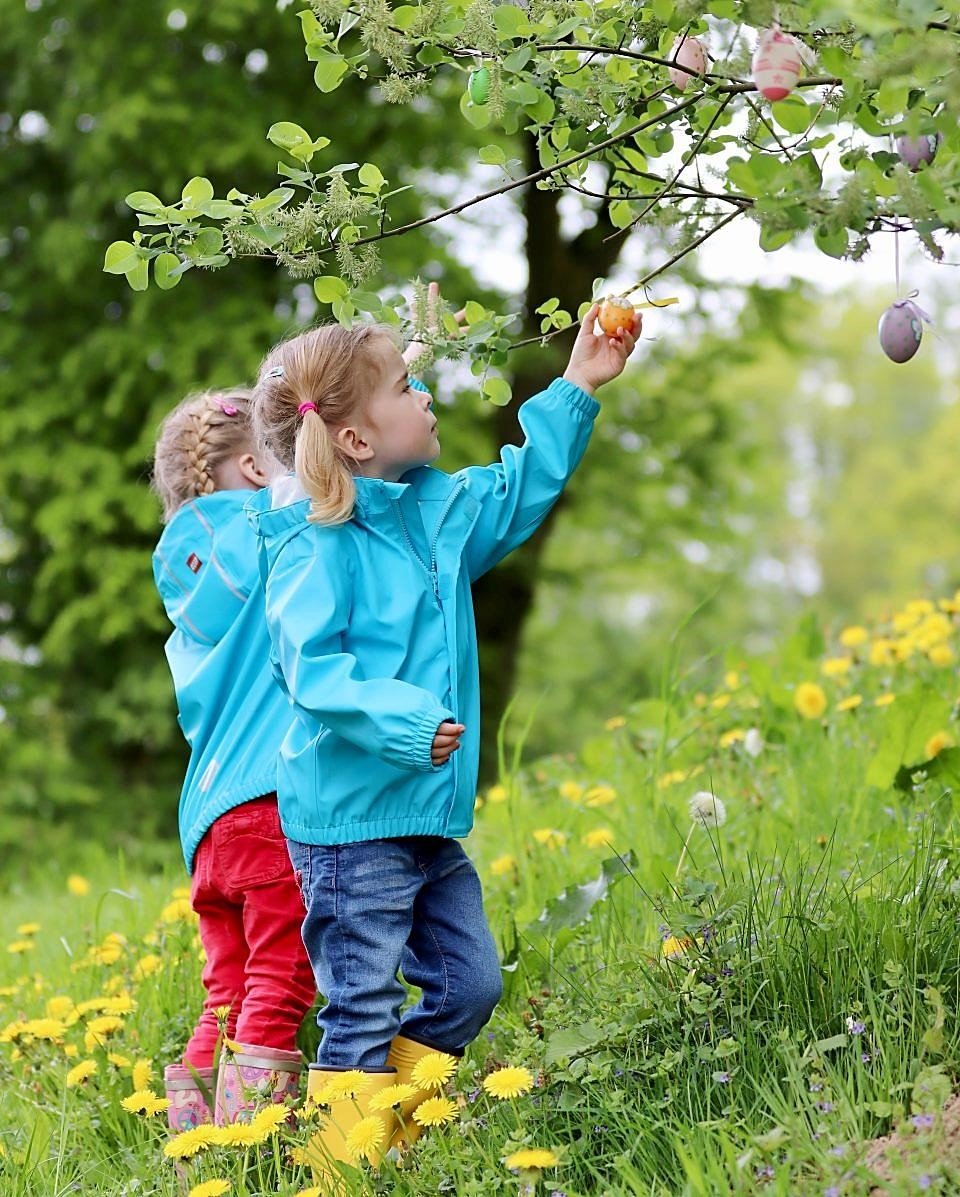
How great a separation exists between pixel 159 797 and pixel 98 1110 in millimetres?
5008

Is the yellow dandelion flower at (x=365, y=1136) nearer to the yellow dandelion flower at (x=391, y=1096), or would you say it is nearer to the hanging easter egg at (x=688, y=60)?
the yellow dandelion flower at (x=391, y=1096)

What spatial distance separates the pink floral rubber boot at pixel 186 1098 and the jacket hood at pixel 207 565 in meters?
0.81

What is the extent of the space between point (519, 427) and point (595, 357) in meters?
5.59

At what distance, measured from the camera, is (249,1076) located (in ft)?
7.68

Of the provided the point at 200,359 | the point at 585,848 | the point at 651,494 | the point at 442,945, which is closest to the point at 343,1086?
the point at 442,945

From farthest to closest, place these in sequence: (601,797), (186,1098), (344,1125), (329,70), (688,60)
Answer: (601,797) < (186,1098) < (344,1125) < (688,60) < (329,70)

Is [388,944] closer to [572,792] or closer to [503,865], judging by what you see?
[503,865]

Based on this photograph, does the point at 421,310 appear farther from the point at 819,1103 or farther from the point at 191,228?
the point at 819,1103

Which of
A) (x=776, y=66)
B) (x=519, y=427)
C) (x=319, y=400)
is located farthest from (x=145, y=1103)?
(x=519, y=427)

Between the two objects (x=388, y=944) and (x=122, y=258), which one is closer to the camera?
(x=122, y=258)

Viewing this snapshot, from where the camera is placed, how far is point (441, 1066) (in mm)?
1878

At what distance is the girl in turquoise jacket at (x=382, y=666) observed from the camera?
6.86 ft

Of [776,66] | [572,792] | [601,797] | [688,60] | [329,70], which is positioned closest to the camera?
[776,66]

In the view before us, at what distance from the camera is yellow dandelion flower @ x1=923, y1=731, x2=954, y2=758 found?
3.00 m
